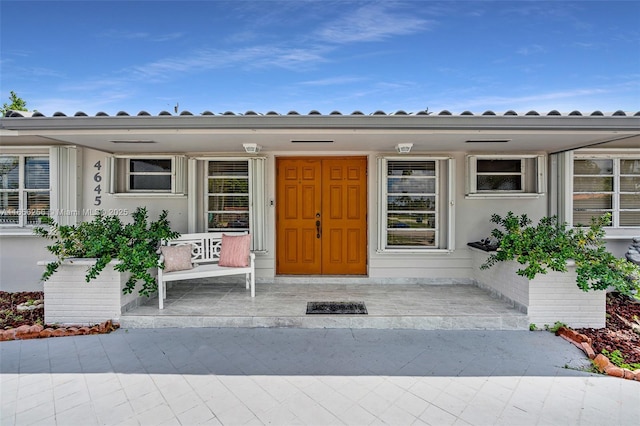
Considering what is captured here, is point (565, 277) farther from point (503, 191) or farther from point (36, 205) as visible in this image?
point (36, 205)

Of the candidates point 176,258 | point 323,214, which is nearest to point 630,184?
point 323,214

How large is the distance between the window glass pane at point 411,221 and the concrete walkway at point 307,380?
2.18 metres

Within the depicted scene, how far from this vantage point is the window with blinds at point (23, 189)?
567 centimetres

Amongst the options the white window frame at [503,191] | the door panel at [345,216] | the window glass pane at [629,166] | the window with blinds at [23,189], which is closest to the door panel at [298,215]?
the door panel at [345,216]

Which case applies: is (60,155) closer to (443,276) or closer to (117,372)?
(117,372)

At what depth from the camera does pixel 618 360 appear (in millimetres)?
3350

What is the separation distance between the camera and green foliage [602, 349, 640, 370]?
3244mm

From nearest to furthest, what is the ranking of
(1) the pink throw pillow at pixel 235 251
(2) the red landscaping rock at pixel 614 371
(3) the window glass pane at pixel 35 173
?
1. (2) the red landscaping rock at pixel 614 371
2. (1) the pink throw pillow at pixel 235 251
3. (3) the window glass pane at pixel 35 173

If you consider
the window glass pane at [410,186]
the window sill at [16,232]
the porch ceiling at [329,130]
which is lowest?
the window sill at [16,232]

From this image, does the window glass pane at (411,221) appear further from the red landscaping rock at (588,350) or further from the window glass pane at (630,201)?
the window glass pane at (630,201)

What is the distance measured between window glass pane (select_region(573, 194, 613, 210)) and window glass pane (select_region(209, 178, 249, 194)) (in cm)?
562

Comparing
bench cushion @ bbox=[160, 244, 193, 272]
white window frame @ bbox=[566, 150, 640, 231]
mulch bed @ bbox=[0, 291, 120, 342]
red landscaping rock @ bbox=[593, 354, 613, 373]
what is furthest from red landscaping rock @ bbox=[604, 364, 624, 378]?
mulch bed @ bbox=[0, 291, 120, 342]

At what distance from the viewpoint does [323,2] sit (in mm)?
6203

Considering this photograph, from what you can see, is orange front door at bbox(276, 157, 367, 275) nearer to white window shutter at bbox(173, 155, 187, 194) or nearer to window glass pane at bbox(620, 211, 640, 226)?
white window shutter at bbox(173, 155, 187, 194)
